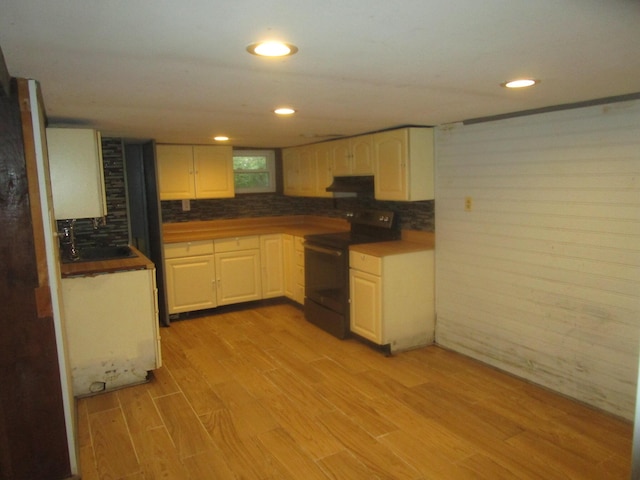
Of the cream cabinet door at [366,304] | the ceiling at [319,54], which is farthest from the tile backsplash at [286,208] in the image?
the ceiling at [319,54]

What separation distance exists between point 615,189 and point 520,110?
2.60ft

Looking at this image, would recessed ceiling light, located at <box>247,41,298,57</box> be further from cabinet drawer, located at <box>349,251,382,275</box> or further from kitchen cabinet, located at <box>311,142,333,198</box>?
kitchen cabinet, located at <box>311,142,333,198</box>

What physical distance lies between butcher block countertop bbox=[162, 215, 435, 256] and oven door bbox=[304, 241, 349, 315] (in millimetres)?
224

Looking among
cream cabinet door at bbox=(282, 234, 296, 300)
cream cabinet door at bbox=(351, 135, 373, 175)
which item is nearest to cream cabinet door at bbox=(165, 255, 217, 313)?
cream cabinet door at bbox=(282, 234, 296, 300)

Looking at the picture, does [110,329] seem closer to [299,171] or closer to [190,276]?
[190,276]

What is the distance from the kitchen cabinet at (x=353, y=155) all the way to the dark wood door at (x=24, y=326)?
277 centimetres

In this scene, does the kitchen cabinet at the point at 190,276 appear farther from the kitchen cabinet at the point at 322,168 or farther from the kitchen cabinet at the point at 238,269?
the kitchen cabinet at the point at 322,168

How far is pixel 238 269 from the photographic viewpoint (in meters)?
5.04

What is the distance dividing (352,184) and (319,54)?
9.18 ft

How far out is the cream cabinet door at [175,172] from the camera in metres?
4.74

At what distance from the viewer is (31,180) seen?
201cm

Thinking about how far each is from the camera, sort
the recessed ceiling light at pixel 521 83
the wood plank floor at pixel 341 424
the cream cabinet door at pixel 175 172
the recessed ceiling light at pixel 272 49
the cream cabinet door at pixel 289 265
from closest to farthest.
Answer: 1. the recessed ceiling light at pixel 272 49
2. the recessed ceiling light at pixel 521 83
3. the wood plank floor at pixel 341 424
4. the cream cabinet door at pixel 175 172
5. the cream cabinet door at pixel 289 265

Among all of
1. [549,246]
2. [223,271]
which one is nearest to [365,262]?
[549,246]

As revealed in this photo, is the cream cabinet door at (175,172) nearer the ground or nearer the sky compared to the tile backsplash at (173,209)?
nearer the sky
